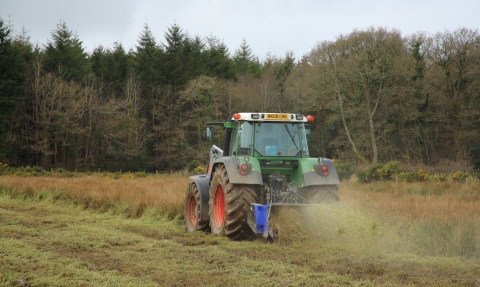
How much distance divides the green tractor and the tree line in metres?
22.0

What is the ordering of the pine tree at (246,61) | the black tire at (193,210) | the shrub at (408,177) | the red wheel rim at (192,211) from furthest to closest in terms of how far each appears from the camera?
the pine tree at (246,61) → the shrub at (408,177) → the red wheel rim at (192,211) → the black tire at (193,210)

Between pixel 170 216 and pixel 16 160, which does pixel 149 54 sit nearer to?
pixel 16 160

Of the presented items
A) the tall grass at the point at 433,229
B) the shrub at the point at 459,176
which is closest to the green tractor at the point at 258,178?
the tall grass at the point at 433,229

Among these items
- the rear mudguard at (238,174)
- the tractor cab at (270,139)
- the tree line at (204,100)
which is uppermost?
the tree line at (204,100)

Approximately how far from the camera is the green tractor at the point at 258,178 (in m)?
8.19

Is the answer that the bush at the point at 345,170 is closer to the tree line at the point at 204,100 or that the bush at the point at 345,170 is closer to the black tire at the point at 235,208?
the tree line at the point at 204,100

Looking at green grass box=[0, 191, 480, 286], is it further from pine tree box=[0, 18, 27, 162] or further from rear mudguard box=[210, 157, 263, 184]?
pine tree box=[0, 18, 27, 162]

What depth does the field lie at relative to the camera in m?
5.61

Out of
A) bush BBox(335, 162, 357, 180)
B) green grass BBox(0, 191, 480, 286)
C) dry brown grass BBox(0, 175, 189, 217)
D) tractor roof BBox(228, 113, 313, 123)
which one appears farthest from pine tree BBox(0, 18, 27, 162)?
tractor roof BBox(228, 113, 313, 123)

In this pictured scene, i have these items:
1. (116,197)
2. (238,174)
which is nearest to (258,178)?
(238,174)

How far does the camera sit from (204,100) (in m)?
39.3

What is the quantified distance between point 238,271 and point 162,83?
126 ft

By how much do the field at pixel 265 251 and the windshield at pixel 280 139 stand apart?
4.83 ft

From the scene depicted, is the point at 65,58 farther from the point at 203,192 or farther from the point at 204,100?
the point at 203,192
